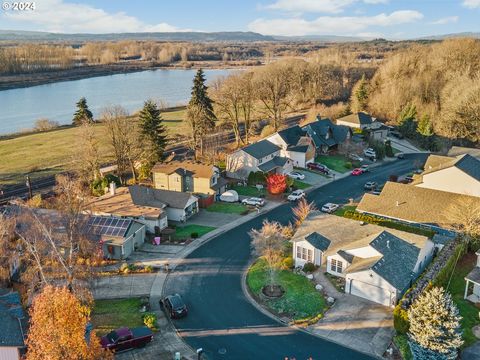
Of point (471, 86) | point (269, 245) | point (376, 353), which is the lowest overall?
point (376, 353)

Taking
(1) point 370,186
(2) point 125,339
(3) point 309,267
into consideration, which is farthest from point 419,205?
(2) point 125,339

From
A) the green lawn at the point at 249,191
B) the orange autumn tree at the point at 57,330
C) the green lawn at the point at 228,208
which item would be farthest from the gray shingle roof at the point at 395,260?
the green lawn at the point at 249,191

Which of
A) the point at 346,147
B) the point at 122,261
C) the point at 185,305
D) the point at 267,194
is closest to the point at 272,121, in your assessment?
the point at 346,147

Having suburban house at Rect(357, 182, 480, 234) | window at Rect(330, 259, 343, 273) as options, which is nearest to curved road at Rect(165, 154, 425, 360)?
window at Rect(330, 259, 343, 273)

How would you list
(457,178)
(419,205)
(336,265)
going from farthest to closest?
(457,178) < (419,205) < (336,265)

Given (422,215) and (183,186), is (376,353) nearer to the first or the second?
(422,215)

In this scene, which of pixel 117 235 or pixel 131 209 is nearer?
pixel 117 235

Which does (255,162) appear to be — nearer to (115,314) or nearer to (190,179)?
(190,179)

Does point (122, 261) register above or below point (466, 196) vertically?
below
